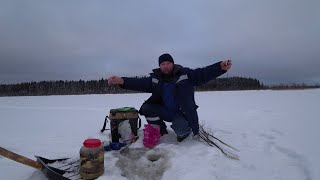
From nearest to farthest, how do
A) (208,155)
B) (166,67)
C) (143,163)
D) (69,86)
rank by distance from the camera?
1. (143,163)
2. (208,155)
3. (166,67)
4. (69,86)

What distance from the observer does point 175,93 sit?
435cm

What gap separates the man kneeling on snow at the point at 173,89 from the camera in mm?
4250

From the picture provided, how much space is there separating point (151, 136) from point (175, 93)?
A: 2.59ft

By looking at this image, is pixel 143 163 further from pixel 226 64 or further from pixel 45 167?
pixel 226 64

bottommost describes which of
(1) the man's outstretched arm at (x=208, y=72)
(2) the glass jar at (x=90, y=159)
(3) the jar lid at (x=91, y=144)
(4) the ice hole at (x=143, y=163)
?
(4) the ice hole at (x=143, y=163)

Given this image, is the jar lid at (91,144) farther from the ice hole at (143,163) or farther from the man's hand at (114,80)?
the man's hand at (114,80)

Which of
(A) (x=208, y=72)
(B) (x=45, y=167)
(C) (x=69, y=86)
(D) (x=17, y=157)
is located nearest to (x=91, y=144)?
(B) (x=45, y=167)

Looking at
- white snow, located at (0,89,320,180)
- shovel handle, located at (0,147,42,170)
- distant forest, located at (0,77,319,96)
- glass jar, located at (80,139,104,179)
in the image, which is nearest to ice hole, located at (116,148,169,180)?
white snow, located at (0,89,320,180)

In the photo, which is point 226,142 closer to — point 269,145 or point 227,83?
point 269,145

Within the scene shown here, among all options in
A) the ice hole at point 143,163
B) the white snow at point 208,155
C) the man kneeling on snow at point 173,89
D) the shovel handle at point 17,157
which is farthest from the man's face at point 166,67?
the shovel handle at point 17,157

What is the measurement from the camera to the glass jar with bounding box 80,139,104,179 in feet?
9.81

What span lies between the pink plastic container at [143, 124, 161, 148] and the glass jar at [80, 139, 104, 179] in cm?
114

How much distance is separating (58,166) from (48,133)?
2614 millimetres

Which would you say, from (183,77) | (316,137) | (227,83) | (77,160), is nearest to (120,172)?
(77,160)
